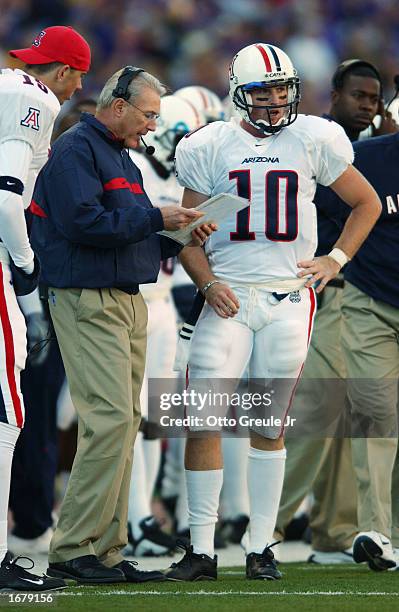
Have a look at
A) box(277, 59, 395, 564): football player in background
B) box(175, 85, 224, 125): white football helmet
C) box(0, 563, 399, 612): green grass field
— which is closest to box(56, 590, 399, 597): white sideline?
box(0, 563, 399, 612): green grass field

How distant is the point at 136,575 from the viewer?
16.3 ft

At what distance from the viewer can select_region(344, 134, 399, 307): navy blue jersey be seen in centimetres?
591

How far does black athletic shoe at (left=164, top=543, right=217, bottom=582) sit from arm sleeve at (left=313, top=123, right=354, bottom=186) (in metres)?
1.52

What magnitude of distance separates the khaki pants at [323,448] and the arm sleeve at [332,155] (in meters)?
1.36

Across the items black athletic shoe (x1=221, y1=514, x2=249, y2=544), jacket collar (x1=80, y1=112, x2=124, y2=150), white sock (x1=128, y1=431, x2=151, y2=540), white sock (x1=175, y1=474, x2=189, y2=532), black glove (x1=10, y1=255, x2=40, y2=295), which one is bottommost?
black athletic shoe (x1=221, y1=514, x2=249, y2=544)

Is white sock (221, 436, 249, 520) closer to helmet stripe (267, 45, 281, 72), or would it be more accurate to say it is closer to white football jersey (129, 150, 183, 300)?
white football jersey (129, 150, 183, 300)

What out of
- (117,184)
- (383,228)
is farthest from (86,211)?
(383,228)

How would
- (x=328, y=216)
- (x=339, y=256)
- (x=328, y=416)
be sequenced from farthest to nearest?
(x=328, y=416) → (x=328, y=216) → (x=339, y=256)

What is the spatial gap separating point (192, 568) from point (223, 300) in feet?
3.30

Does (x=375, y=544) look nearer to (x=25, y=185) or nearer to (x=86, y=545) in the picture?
(x=86, y=545)

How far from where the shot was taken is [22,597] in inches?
170

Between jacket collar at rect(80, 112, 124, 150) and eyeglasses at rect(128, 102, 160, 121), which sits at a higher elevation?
eyeglasses at rect(128, 102, 160, 121)

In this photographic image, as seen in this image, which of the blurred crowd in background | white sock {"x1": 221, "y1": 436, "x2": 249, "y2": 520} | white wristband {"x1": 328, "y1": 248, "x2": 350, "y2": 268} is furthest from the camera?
the blurred crowd in background

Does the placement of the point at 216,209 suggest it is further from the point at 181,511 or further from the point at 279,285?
the point at 181,511
